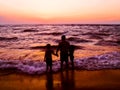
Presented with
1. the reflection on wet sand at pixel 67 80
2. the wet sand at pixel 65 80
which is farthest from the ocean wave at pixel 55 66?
the reflection on wet sand at pixel 67 80

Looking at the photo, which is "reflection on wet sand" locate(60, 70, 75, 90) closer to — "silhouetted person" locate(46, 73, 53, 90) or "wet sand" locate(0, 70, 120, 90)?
"wet sand" locate(0, 70, 120, 90)

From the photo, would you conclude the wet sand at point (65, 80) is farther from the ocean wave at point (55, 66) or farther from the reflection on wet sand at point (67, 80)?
the ocean wave at point (55, 66)

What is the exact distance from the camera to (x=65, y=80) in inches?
421

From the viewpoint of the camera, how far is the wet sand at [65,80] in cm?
962

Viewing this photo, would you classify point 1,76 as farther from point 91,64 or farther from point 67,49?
point 91,64

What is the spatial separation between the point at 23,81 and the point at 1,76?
1.71 m

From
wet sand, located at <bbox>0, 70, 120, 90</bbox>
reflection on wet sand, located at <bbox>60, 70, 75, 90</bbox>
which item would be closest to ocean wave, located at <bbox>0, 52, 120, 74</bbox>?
wet sand, located at <bbox>0, 70, 120, 90</bbox>

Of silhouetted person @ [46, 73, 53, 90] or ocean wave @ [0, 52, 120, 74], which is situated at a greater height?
silhouetted person @ [46, 73, 53, 90]

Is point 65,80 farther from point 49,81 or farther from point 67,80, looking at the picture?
point 49,81

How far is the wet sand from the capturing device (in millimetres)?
9617

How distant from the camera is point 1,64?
596 inches

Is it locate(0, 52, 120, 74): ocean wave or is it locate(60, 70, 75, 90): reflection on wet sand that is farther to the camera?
locate(0, 52, 120, 74): ocean wave

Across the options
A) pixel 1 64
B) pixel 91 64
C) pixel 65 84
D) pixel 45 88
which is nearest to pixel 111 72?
pixel 91 64

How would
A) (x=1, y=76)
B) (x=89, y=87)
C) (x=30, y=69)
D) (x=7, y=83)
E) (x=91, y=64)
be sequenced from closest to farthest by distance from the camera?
(x=89, y=87), (x=7, y=83), (x=1, y=76), (x=30, y=69), (x=91, y=64)
